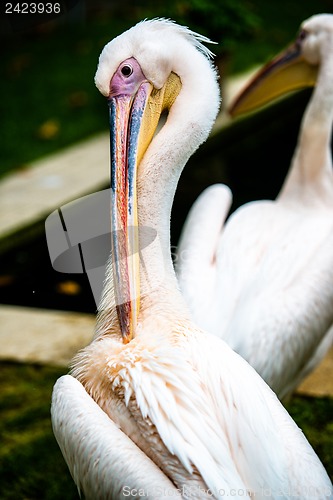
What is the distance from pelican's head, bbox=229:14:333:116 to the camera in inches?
140

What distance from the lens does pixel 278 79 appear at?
387 cm

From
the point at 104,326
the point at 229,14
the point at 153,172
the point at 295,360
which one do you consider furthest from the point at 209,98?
the point at 229,14

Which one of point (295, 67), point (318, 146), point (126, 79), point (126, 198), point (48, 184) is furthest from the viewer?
point (48, 184)

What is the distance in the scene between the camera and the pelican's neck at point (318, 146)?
3432 mm

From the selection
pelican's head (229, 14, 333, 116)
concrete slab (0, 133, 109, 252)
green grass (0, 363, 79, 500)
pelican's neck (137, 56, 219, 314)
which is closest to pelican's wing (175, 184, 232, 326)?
pelican's neck (137, 56, 219, 314)

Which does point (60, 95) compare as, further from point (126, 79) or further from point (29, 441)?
point (126, 79)

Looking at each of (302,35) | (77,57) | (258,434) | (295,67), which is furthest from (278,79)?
(77,57)

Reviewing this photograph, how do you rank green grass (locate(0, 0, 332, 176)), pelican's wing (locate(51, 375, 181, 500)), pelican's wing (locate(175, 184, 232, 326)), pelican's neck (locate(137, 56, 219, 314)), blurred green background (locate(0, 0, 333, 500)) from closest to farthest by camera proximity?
pelican's wing (locate(51, 375, 181, 500)) < pelican's neck (locate(137, 56, 219, 314)) < pelican's wing (locate(175, 184, 232, 326)) < blurred green background (locate(0, 0, 333, 500)) < green grass (locate(0, 0, 332, 176))

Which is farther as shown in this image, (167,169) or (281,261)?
(281,261)

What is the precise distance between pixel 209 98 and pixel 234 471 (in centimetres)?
107

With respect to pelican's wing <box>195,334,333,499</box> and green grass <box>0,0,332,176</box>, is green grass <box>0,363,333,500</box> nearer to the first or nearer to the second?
pelican's wing <box>195,334,333,499</box>

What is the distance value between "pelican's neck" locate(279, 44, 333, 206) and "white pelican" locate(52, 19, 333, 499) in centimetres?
119

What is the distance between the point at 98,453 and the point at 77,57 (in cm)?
721

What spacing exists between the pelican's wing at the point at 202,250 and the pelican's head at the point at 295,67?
2.47ft
